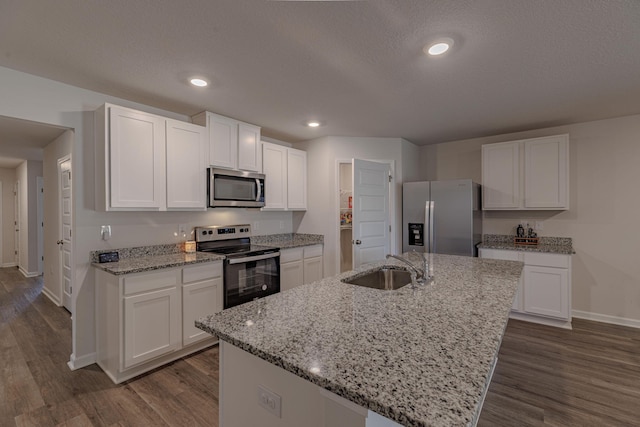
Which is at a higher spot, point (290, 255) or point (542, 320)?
point (290, 255)

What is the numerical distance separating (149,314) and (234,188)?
4.92 ft

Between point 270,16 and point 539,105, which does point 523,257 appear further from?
point 270,16

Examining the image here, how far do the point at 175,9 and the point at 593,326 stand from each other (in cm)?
493

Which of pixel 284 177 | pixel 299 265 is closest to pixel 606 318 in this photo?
pixel 299 265

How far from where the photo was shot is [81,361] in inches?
101

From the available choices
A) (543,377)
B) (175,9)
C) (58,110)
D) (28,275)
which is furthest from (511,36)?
(28,275)

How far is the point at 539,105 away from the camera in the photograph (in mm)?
3004

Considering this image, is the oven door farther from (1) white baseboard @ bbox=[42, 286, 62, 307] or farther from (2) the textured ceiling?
(1) white baseboard @ bbox=[42, 286, 62, 307]

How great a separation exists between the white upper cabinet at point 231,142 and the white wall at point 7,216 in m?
6.34

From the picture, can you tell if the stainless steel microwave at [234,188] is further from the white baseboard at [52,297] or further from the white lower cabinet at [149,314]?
the white baseboard at [52,297]

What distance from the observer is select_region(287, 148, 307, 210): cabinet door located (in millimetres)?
4105

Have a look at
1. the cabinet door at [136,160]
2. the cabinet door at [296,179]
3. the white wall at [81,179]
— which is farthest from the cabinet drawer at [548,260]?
the white wall at [81,179]

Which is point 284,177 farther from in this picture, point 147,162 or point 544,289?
point 544,289

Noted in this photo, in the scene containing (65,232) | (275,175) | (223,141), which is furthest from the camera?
(275,175)
